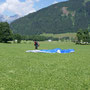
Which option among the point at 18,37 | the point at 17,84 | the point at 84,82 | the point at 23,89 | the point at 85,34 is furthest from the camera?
the point at 18,37

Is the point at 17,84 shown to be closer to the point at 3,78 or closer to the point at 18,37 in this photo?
the point at 3,78

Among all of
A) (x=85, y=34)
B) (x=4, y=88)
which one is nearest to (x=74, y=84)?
(x=4, y=88)

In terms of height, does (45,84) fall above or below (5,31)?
below

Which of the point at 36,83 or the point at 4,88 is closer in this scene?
the point at 4,88

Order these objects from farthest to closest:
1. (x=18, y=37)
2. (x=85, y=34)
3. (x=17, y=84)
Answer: (x=18, y=37)
(x=85, y=34)
(x=17, y=84)

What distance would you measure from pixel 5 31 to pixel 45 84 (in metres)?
109

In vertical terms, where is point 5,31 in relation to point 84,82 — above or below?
above

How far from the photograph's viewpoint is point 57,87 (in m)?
10.2

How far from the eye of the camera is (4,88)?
9.74 meters

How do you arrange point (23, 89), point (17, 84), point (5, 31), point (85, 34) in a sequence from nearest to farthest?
point (23, 89) → point (17, 84) → point (5, 31) → point (85, 34)

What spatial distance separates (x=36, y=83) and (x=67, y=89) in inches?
85.8

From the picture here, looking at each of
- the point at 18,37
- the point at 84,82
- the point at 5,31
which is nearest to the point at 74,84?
the point at 84,82

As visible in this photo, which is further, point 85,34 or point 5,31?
point 85,34

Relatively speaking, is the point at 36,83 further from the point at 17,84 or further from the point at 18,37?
the point at 18,37
